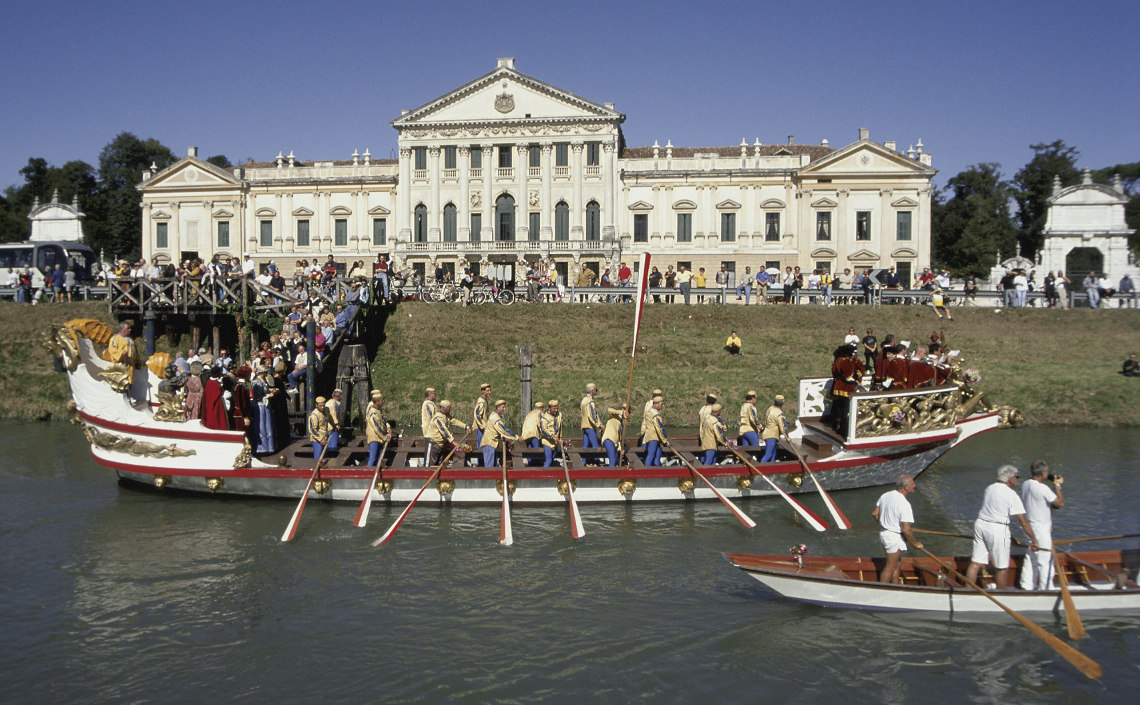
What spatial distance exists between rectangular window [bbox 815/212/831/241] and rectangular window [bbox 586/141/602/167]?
13.6 m

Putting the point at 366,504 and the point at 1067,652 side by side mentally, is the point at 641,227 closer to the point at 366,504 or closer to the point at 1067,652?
the point at 366,504

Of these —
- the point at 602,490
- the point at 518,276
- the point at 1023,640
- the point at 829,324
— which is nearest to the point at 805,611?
the point at 1023,640

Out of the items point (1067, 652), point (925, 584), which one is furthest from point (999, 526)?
point (1067, 652)

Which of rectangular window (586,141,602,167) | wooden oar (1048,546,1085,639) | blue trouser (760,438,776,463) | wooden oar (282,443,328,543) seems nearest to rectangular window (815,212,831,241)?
rectangular window (586,141,602,167)

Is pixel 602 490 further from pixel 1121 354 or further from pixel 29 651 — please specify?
pixel 1121 354

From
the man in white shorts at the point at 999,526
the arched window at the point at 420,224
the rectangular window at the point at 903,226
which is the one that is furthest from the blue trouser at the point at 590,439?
the rectangular window at the point at 903,226

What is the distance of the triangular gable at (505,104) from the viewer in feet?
168

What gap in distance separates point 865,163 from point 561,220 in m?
18.5

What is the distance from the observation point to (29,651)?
1052cm

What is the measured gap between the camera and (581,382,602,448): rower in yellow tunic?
1736 cm

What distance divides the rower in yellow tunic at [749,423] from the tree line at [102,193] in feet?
215

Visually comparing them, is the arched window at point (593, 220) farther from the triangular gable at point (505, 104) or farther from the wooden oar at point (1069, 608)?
the wooden oar at point (1069, 608)

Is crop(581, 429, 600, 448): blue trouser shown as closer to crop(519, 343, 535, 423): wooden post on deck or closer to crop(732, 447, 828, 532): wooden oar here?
crop(732, 447, 828, 532): wooden oar

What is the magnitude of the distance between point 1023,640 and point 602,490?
24.9 ft
